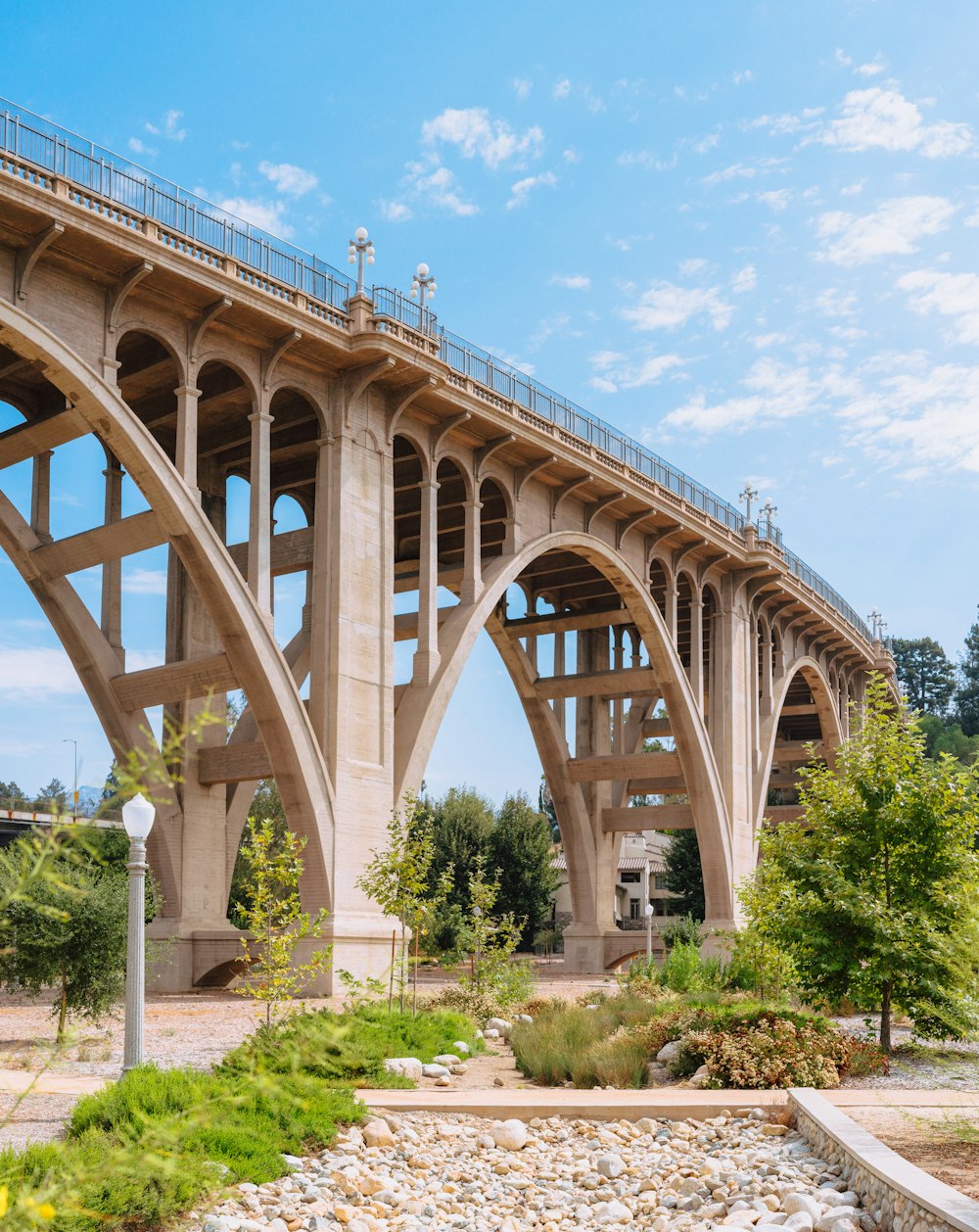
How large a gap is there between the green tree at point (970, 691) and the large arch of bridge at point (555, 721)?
67497mm

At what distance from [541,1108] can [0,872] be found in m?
7.30

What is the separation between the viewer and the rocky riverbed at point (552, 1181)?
9.14 metres

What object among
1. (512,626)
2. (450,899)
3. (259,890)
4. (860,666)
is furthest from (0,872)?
(860,666)

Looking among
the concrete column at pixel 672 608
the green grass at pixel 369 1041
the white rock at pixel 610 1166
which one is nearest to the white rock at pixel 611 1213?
the white rock at pixel 610 1166

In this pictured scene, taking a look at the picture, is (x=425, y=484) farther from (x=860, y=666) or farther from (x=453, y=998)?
(x=860, y=666)

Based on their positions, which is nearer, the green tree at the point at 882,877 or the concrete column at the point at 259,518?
the green tree at the point at 882,877

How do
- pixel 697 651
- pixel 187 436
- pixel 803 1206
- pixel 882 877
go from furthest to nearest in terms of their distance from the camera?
1. pixel 697 651
2. pixel 187 436
3. pixel 882 877
4. pixel 803 1206

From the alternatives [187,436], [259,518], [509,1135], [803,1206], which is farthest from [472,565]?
[803,1206]

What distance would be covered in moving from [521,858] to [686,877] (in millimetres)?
10285

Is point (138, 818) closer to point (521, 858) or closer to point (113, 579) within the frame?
point (113, 579)

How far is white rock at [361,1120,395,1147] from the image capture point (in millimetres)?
11061

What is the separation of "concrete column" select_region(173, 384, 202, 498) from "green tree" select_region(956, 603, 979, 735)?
290ft

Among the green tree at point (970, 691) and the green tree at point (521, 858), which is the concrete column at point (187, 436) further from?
the green tree at point (970, 691)

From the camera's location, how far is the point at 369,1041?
14.6m
